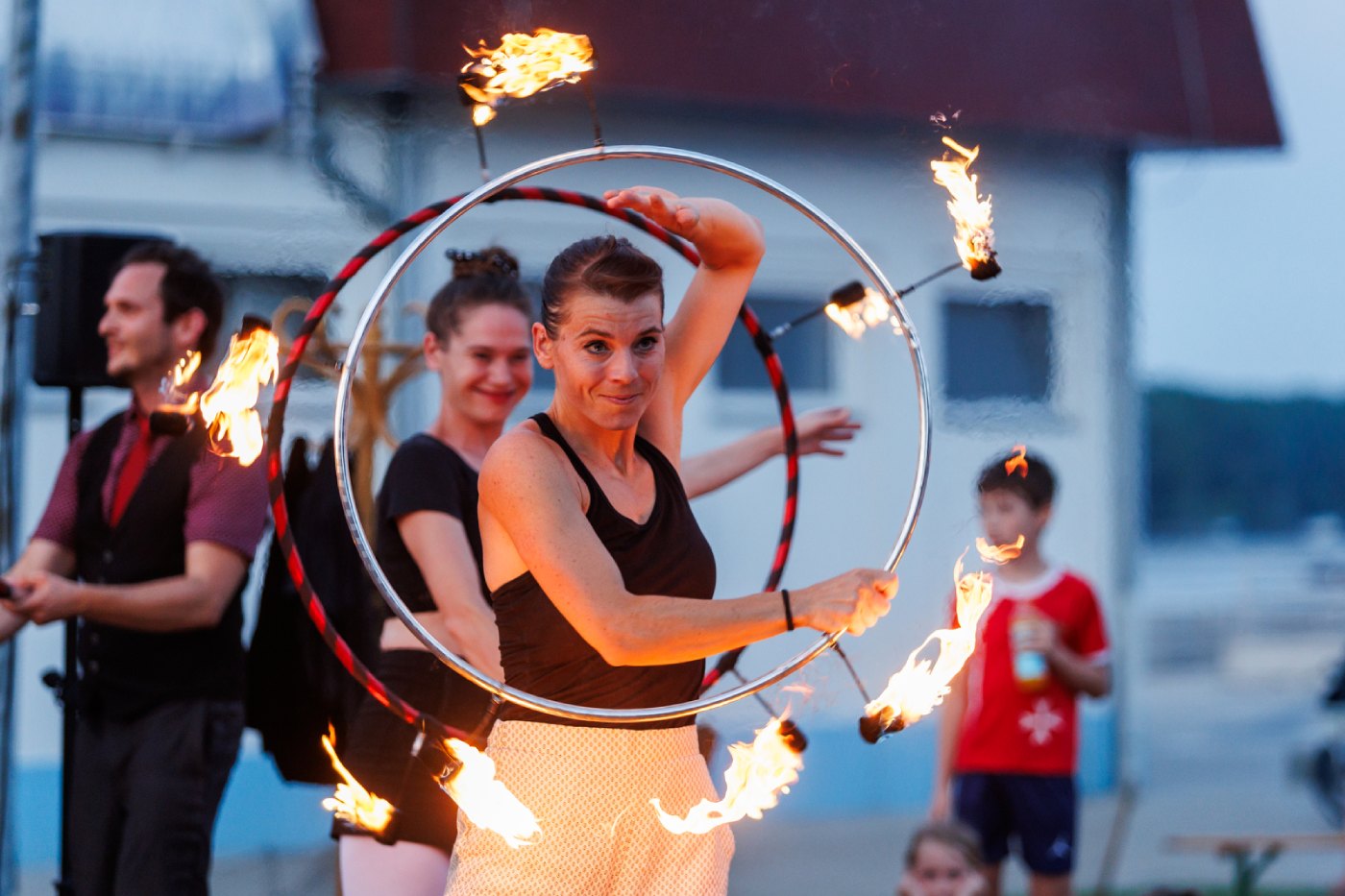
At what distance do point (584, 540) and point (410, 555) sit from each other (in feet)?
3.18

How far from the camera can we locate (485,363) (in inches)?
129

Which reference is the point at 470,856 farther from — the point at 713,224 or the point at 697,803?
the point at 713,224

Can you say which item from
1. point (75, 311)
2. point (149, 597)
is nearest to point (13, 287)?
point (75, 311)

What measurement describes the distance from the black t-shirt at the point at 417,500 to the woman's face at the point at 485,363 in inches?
4.7

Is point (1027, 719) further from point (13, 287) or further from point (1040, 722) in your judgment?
point (13, 287)

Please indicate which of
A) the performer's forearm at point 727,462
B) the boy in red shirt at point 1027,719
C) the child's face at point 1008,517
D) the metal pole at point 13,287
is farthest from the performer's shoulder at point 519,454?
the metal pole at point 13,287

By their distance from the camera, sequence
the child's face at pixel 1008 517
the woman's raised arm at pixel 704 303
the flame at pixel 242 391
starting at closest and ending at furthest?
the woman's raised arm at pixel 704 303 < the flame at pixel 242 391 < the child's face at pixel 1008 517

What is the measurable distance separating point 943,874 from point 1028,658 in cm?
81

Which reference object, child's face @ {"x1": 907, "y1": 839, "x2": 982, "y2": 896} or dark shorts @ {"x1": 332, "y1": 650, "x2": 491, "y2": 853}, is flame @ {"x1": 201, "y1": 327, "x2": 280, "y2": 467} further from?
child's face @ {"x1": 907, "y1": 839, "x2": 982, "y2": 896}

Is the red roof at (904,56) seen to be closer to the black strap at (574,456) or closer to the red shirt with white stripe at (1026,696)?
the black strap at (574,456)

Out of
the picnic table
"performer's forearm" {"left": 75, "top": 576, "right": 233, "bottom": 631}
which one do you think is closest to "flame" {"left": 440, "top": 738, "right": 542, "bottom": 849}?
"performer's forearm" {"left": 75, "top": 576, "right": 233, "bottom": 631}

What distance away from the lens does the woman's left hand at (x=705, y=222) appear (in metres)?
2.63

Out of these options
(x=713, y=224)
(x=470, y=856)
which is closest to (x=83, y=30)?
(x=713, y=224)

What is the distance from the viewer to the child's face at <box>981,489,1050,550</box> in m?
4.26
